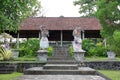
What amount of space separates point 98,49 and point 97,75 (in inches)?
392

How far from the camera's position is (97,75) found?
13.1 m

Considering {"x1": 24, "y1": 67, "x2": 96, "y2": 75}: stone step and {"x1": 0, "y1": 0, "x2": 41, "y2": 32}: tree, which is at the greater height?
{"x1": 0, "y1": 0, "x2": 41, "y2": 32}: tree

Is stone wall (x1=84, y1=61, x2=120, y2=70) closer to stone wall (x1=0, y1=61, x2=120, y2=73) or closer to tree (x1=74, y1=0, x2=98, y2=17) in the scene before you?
stone wall (x1=0, y1=61, x2=120, y2=73)

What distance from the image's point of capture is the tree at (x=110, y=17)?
11711 millimetres

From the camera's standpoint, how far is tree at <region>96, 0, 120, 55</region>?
38.4 feet

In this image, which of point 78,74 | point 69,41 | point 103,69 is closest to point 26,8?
point 78,74

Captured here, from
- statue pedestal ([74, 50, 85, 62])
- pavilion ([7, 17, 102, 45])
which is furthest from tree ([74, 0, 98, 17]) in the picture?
statue pedestal ([74, 50, 85, 62])

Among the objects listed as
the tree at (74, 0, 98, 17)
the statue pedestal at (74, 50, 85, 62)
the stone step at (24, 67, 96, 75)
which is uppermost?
the tree at (74, 0, 98, 17)

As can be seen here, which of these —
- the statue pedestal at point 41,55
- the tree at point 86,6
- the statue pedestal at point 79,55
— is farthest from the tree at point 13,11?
the tree at point 86,6

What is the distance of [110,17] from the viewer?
39.1 feet

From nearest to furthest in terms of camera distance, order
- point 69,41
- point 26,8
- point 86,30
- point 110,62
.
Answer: point 26,8, point 110,62, point 86,30, point 69,41

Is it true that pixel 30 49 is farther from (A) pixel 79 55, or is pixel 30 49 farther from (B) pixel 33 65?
(B) pixel 33 65

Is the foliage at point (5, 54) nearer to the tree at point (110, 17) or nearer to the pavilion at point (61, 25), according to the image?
the tree at point (110, 17)

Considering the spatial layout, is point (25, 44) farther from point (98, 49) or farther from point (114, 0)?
point (114, 0)
